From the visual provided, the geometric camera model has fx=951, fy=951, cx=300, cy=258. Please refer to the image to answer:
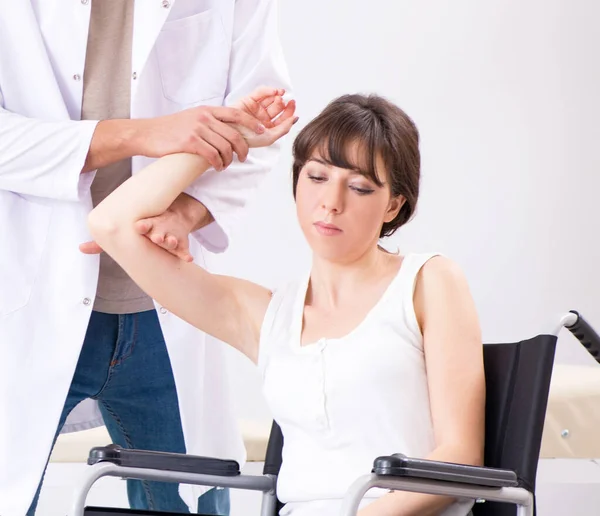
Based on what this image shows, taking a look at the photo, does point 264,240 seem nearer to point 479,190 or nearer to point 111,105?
point 479,190

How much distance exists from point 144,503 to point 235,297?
497 mm

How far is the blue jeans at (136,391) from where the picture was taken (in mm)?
1771

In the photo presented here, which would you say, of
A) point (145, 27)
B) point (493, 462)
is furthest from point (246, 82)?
point (493, 462)

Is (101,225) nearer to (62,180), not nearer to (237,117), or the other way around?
(62,180)

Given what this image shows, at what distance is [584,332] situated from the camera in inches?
61.6

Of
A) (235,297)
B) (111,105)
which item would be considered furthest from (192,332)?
(111,105)

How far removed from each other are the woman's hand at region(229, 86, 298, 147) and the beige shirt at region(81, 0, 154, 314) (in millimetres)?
243

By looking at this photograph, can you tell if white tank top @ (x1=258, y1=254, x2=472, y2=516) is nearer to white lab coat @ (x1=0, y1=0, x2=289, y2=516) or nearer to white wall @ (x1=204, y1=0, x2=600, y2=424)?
white lab coat @ (x1=0, y1=0, x2=289, y2=516)

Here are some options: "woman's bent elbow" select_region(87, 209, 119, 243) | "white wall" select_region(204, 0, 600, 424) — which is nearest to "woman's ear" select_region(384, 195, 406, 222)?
"woman's bent elbow" select_region(87, 209, 119, 243)

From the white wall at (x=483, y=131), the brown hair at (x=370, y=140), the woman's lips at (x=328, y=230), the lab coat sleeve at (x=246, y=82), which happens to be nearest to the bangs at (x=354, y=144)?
the brown hair at (x=370, y=140)

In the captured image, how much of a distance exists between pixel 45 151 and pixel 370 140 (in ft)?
1.88

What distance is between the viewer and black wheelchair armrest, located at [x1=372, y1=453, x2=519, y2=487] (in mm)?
1254

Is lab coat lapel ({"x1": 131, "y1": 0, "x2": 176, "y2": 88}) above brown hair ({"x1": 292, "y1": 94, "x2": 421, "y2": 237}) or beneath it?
above

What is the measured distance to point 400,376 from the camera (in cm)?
155
